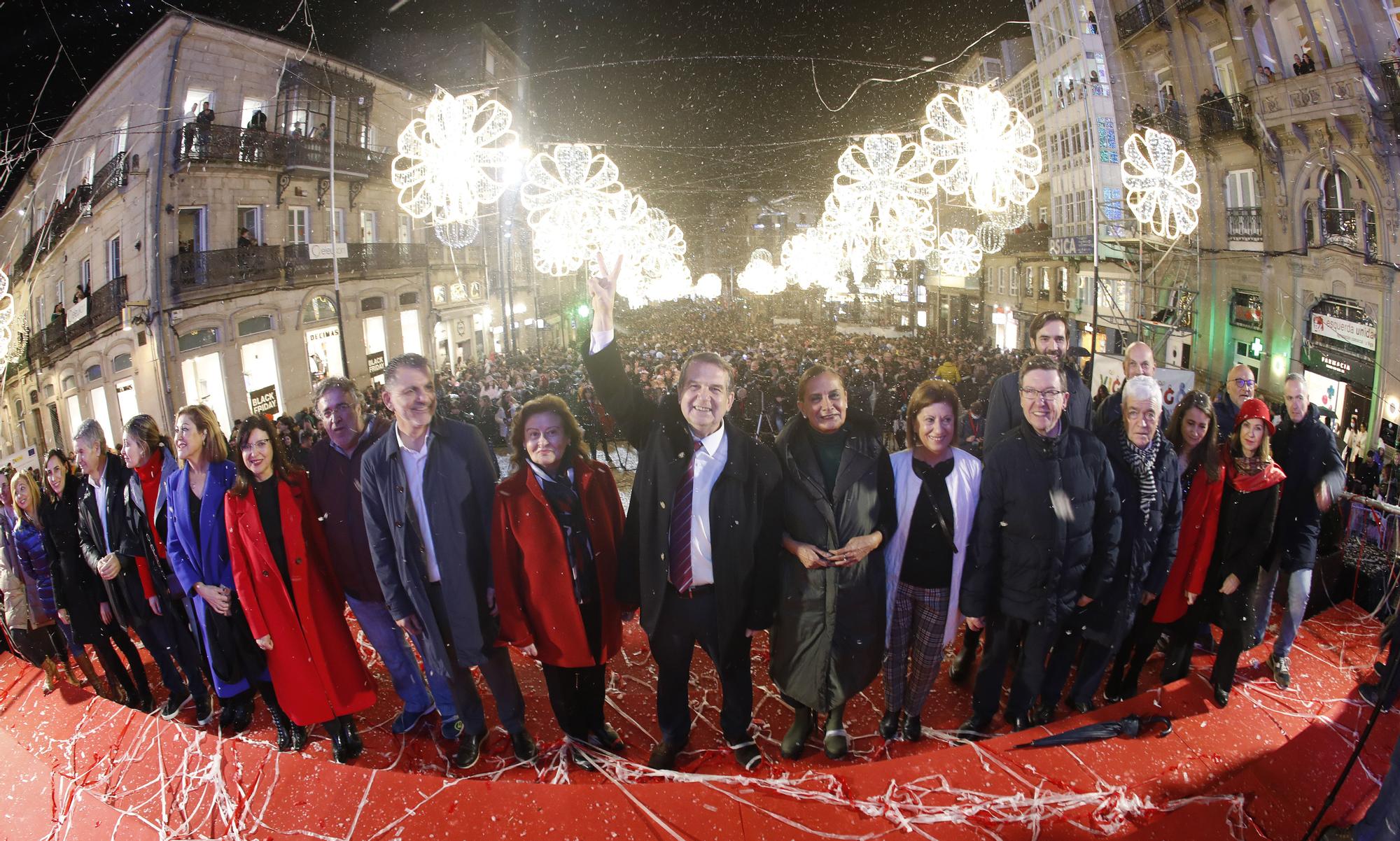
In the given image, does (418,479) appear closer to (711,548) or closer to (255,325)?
(711,548)

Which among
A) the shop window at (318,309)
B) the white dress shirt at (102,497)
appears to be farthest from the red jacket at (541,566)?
the shop window at (318,309)

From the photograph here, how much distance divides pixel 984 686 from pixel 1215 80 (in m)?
6.25

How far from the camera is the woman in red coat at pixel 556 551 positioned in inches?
100

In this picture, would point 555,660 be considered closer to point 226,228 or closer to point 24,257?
point 226,228

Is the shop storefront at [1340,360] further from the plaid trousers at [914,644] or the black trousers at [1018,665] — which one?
the plaid trousers at [914,644]

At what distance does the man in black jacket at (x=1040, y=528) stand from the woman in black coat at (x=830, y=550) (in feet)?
1.48

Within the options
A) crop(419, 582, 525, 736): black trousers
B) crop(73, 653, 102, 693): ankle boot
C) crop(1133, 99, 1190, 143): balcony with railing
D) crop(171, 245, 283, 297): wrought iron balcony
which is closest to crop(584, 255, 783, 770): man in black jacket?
A: crop(419, 582, 525, 736): black trousers

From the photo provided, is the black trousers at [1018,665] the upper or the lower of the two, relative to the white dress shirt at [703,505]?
lower

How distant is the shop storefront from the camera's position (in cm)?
463

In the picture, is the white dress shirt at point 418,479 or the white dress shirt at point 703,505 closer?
the white dress shirt at point 703,505

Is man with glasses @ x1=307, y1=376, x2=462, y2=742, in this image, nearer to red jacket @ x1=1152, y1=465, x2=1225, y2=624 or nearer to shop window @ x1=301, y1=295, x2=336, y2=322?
shop window @ x1=301, y1=295, x2=336, y2=322

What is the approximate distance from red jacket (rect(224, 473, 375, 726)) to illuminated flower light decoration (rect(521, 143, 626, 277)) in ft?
28.8

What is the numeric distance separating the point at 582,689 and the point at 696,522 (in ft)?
3.36

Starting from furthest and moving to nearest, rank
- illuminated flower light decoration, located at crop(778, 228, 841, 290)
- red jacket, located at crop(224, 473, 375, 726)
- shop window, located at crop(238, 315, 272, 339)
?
illuminated flower light decoration, located at crop(778, 228, 841, 290)
shop window, located at crop(238, 315, 272, 339)
red jacket, located at crop(224, 473, 375, 726)
